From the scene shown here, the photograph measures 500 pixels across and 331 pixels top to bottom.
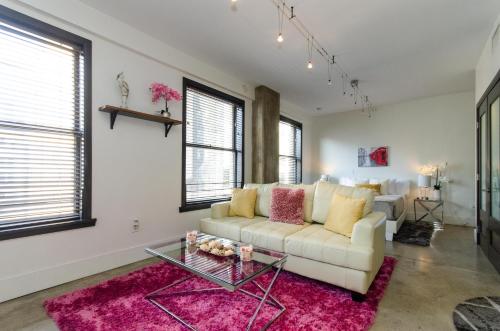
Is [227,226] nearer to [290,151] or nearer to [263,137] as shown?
[263,137]

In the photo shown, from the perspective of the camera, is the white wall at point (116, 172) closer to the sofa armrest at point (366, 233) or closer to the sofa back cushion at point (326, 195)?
the sofa back cushion at point (326, 195)

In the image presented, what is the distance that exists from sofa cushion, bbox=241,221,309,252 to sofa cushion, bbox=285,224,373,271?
3.6 inches

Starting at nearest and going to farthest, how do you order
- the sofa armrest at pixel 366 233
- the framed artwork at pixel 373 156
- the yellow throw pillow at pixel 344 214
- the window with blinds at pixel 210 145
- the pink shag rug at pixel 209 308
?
the pink shag rug at pixel 209 308
the sofa armrest at pixel 366 233
the yellow throw pillow at pixel 344 214
the window with blinds at pixel 210 145
the framed artwork at pixel 373 156

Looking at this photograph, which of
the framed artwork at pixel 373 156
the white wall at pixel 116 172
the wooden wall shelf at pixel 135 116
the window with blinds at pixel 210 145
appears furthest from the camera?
the framed artwork at pixel 373 156

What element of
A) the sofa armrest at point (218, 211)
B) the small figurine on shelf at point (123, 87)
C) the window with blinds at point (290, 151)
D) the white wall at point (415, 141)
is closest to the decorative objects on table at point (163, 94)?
the small figurine on shelf at point (123, 87)

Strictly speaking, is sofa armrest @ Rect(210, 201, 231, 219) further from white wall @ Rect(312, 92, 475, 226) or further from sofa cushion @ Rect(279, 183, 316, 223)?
white wall @ Rect(312, 92, 475, 226)

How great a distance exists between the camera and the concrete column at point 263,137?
184 inches

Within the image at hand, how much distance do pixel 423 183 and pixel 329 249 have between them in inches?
162

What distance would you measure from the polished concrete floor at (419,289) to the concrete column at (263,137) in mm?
2315

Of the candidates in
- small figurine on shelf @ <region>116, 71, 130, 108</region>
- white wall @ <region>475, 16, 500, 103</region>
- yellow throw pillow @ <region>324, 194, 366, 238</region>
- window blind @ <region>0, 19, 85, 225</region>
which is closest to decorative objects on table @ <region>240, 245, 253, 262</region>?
yellow throw pillow @ <region>324, 194, 366, 238</region>

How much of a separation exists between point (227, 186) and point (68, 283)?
2.53m

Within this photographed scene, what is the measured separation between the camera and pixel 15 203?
7.30ft

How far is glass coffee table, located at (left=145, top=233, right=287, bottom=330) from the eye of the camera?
5.41 feet

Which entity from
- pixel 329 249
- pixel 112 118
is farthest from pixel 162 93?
pixel 329 249
